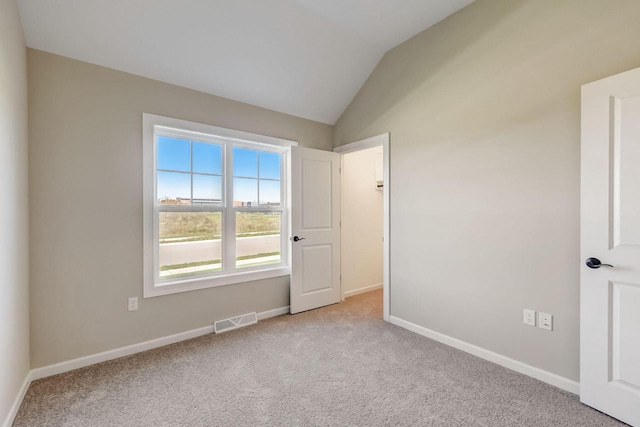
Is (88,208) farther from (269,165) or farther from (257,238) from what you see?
(269,165)

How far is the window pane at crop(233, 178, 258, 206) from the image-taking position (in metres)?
3.28

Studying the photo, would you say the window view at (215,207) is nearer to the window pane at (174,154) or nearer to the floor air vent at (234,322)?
the window pane at (174,154)

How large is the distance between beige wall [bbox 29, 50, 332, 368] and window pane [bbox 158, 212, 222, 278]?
0.25 m

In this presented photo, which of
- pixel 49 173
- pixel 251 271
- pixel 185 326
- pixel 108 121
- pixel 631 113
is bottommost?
pixel 185 326

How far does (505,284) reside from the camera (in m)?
2.33

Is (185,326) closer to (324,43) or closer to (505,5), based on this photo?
(324,43)

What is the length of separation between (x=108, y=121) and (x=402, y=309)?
3.30 meters

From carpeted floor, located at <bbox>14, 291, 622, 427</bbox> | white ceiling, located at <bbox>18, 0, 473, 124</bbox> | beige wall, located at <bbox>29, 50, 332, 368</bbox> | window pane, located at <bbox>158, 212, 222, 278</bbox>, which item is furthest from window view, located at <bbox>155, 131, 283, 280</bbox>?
carpeted floor, located at <bbox>14, 291, 622, 427</bbox>

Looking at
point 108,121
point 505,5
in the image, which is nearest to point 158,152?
point 108,121

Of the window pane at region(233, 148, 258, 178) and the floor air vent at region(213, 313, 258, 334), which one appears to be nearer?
the floor air vent at region(213, 313, 258, 334)

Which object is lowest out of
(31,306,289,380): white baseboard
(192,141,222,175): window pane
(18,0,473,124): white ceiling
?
(31,306,289,380): white baseboard

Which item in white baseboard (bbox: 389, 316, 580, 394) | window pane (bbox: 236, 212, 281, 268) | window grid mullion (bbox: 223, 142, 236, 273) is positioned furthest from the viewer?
window pane (bbox: 236, 212, 281, 268)

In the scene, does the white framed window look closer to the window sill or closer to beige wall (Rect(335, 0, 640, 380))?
the window sill

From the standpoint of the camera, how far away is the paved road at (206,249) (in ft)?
9.42
